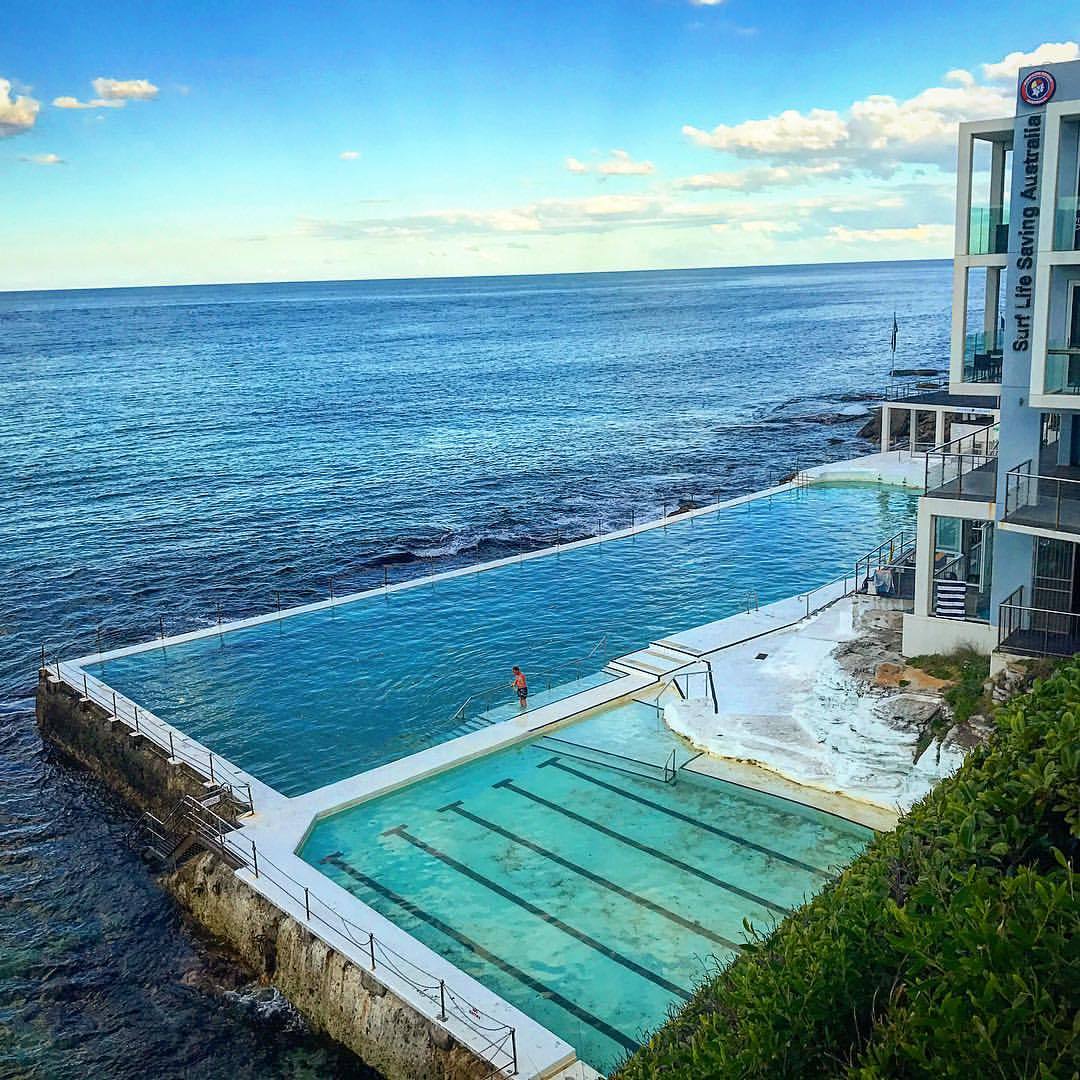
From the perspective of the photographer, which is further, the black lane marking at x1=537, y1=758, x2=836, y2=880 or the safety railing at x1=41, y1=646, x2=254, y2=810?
the safety railing at x1=41, y1=646, x2=254, y2=810

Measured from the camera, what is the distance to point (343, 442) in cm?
7538

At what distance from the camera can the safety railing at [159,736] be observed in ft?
68.5

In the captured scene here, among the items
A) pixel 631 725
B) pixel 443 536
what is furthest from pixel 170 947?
pixel 443 536

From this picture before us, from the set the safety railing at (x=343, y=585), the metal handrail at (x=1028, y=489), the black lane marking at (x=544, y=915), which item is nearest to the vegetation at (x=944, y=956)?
the black lane marking at (x=544, y=915)

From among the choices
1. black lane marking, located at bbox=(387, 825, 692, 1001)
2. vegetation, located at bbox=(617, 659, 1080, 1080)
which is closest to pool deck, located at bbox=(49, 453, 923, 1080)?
black lane marking, located at bbox=(387, 825, 692, 1001)

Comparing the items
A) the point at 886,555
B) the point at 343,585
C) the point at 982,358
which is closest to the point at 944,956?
the point at 982,358

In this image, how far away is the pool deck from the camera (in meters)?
14.5

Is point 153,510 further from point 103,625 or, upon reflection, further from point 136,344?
point 136,344

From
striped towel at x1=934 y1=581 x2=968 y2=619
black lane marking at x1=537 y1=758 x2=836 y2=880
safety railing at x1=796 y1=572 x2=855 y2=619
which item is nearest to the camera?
black lane marking at x1=537 y1=758 x2=836 y2=880

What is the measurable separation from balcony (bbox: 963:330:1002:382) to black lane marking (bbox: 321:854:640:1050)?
597 inches

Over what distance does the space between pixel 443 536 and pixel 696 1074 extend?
42502mm

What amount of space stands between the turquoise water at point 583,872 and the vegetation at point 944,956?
21.5 ft

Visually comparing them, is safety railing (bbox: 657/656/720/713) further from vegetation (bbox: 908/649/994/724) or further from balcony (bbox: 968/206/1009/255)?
balcony (bbox: 968/206/1009/255)

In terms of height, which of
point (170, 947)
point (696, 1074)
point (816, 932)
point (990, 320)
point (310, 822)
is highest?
point (990, 320)
